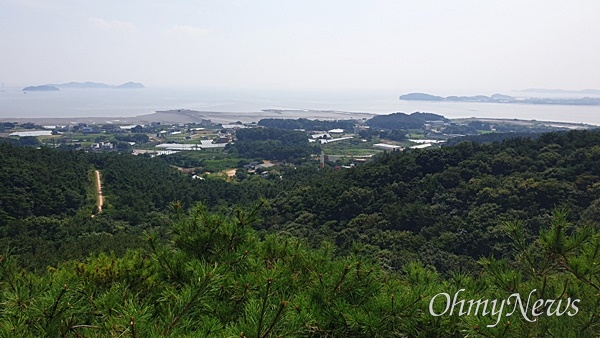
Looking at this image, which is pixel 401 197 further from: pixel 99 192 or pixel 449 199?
pixel 99 192

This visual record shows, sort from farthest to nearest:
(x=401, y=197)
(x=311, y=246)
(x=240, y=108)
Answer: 1. (x=240, y=108)
2. (x=401, y=197)
3. (x=311, y=246)

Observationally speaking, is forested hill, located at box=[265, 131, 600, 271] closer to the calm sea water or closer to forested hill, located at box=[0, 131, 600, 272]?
forested hill, located at box=[0, 131, 600, 272]

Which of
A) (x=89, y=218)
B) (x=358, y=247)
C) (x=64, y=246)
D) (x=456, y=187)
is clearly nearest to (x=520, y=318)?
(x=358, y=247)

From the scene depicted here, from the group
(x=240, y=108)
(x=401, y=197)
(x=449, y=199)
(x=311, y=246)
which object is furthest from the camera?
(x=240, y=108)

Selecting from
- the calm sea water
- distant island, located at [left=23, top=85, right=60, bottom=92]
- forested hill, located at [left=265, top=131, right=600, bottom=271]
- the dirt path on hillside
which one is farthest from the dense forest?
distant island, located at [left=23, top=85, right=60, bottom=92]

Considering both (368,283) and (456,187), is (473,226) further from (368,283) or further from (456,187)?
(368,283)

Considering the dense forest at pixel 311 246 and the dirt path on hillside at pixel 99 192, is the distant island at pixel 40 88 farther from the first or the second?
the dirt path on hillside at pixel 99 192

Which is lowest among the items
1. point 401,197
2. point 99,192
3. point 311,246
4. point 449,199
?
point 99,192


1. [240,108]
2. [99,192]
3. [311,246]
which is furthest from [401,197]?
[240,108]

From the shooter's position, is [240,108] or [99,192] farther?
[240,108]

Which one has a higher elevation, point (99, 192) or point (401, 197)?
point (401, 197)
